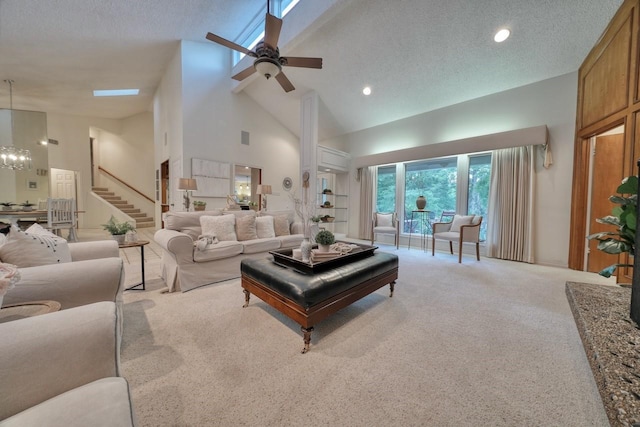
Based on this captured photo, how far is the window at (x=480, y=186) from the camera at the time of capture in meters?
4.62

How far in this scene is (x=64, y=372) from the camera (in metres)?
0.77

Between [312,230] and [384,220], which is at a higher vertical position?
[384,220]

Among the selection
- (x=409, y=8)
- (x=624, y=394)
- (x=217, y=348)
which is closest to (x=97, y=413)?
(x=217, y=348)

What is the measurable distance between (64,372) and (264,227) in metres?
2.92

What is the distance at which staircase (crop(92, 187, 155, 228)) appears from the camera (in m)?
8.28

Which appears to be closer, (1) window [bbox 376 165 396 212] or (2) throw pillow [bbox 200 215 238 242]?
(2) throw pillow [bbox 200 215 238 242]

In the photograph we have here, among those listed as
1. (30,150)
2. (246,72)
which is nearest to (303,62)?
(246,72)

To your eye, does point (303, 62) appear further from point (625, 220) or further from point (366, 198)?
point (366, 198)

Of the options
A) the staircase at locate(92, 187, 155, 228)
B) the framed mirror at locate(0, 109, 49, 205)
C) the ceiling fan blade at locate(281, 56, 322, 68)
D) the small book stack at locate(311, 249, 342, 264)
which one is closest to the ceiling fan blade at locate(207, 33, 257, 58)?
the ceiling fan blade at locate(281, 56, 322, 68)

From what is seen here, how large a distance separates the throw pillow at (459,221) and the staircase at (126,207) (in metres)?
9.48

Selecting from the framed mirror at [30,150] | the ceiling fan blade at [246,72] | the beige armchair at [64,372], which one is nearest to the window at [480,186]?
the ceiling fan blade at [246,72]

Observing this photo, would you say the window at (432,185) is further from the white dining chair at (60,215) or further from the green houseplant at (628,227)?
the white dining chair at (60,215)

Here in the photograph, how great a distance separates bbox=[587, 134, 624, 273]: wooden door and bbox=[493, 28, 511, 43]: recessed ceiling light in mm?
2021

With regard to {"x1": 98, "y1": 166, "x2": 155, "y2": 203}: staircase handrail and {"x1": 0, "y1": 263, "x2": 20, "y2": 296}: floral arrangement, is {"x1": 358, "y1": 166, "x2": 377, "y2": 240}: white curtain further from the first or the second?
{"x1": 98, "y1": 166, "x2": 155, "y2": 203}: staircase handrail
